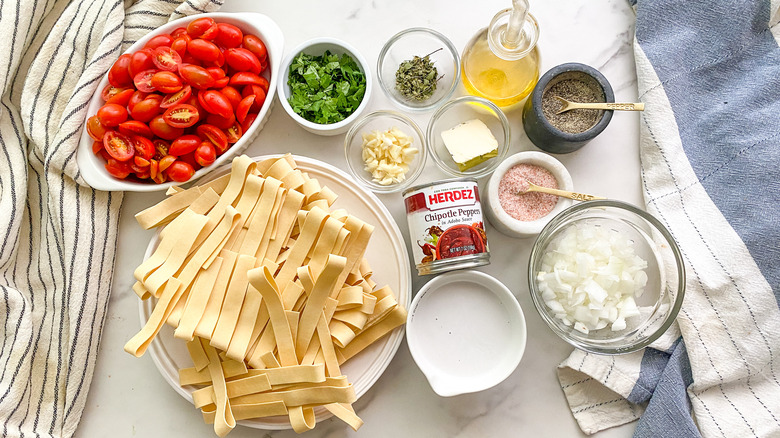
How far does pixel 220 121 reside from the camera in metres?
1.29

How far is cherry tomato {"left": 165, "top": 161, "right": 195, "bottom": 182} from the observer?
1.26 meters

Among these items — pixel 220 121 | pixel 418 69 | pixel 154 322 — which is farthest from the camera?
pixel 418 69

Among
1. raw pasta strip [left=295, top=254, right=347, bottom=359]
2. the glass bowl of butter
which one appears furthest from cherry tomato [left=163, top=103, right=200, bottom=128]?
the glass bowl of butter

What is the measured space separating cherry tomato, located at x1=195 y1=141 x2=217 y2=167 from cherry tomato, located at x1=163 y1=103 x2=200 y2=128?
0.19 ft

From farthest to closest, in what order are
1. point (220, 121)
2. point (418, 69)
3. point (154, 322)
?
1. point (418, 69)
2. point (220, 121)
3. point (154, 322)

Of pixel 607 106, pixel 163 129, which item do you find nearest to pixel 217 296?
pixel 163 129

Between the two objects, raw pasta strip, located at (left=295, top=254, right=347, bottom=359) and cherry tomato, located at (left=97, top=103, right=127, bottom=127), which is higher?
cherry tomato, located at (left=97, top=103, right=127, bottom=127)

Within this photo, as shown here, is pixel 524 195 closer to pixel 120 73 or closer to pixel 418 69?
pixel 418 69

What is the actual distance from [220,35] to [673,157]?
115cm

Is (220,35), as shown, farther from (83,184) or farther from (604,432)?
(604,432)

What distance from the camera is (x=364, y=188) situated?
135cm

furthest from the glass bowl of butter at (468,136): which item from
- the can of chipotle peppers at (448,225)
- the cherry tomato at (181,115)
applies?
the cherry tomato at (181,115)

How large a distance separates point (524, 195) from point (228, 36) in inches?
31.6

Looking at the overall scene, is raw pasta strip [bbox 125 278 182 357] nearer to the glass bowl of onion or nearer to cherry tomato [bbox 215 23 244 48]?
cherry tomato [bbox 215 23 244 48]
